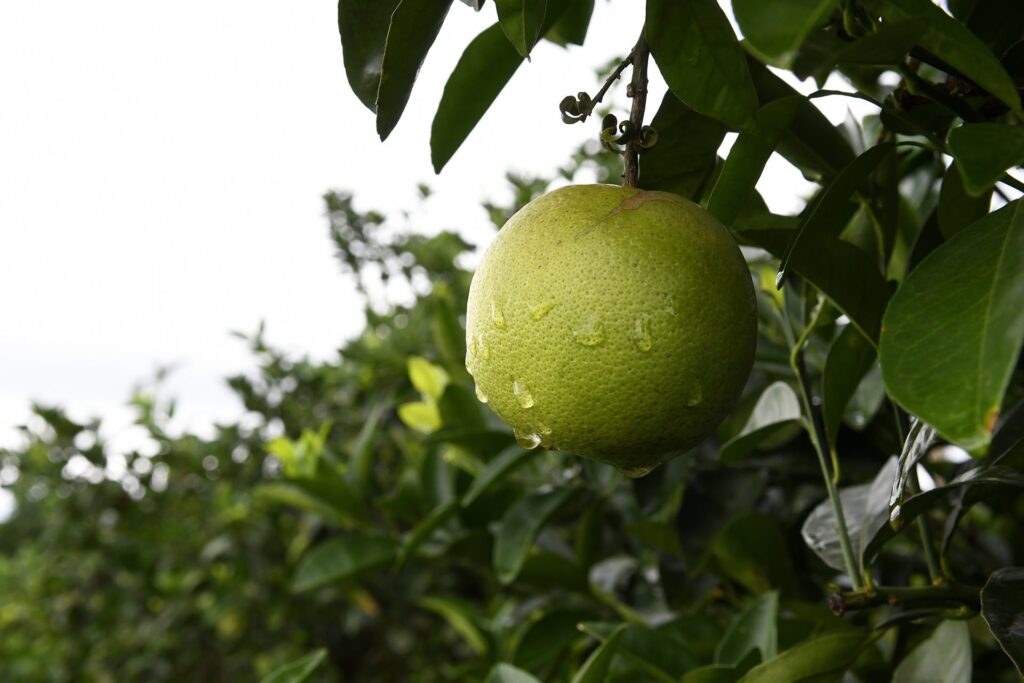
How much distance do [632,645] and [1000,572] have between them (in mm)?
395

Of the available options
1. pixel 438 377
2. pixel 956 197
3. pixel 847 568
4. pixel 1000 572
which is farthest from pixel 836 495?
pixel 438 377

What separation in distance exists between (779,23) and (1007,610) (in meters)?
0.52

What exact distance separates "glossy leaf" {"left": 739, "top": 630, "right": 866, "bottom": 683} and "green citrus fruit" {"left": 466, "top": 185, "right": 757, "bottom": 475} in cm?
25

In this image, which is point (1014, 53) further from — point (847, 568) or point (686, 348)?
point (847, 568)

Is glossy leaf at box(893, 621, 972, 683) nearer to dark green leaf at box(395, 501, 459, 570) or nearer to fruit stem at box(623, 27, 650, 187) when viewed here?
fruit stem at box(623, 27, 650, 187)

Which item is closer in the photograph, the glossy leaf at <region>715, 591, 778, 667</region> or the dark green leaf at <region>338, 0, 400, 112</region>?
the dark green leaf at <region>338, 0, 400, 112</region>

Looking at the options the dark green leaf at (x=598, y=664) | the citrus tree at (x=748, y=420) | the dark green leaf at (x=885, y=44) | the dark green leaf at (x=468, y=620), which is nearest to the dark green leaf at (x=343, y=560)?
the citrus tree at (x=748, y=420)

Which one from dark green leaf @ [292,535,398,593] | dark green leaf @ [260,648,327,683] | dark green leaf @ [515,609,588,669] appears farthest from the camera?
dark green leaf @ [292,535,398,593]

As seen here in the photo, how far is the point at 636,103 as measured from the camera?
0.71 meters

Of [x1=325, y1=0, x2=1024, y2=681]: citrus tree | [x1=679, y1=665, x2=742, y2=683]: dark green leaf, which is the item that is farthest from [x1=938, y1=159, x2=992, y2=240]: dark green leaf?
[x1=679, y1=665, x2=742, y2=683]: dark green leaf

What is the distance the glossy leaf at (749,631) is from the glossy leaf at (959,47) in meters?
0.60

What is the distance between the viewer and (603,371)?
65cm

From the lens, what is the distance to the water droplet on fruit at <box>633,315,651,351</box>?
642 millimetres

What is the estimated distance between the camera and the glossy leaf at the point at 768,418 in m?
0.97
